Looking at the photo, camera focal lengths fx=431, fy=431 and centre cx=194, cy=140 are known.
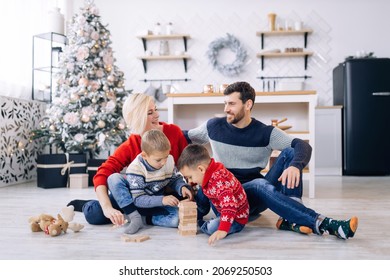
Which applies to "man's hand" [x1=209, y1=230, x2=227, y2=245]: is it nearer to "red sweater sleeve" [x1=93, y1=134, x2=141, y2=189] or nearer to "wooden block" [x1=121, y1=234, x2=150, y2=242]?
"wooden block" [x1=121, y1=234, x2=150, y2=242]

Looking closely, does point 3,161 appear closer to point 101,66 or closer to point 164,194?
point 101,66

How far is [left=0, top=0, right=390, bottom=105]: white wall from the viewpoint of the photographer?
5.60 m

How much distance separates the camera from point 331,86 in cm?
562

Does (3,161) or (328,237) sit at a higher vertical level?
(3,161)

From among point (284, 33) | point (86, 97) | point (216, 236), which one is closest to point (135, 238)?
point (216, 236)

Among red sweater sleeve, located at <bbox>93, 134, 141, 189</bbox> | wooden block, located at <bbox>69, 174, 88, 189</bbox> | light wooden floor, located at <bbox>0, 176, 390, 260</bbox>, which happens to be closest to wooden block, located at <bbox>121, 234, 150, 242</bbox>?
light wooden floor, located at <bbox>0, 176, 390, 260</bbox>

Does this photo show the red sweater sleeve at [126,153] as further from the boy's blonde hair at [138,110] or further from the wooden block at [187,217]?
the wooden block at [187,217]

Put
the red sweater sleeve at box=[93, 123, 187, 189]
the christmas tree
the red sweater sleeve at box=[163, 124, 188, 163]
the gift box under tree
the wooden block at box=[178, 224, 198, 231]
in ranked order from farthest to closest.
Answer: the christmas tree, the gift box under tree, the red sweater sleeve at box=[163, 124, 188, 163], the red sweater sleeve at box=[93, 123, 187, 189], the wooden block at box=[178, 224, 198, 231]

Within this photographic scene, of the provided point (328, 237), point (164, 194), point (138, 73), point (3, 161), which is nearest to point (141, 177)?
point (164, 194)

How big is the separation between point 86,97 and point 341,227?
2973 millimetres

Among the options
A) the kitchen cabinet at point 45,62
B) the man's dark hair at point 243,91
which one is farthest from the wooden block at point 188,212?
the kitchen cabinet at point 45,62

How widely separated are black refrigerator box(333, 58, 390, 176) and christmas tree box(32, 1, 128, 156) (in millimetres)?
2715

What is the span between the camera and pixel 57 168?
3.95 meters
